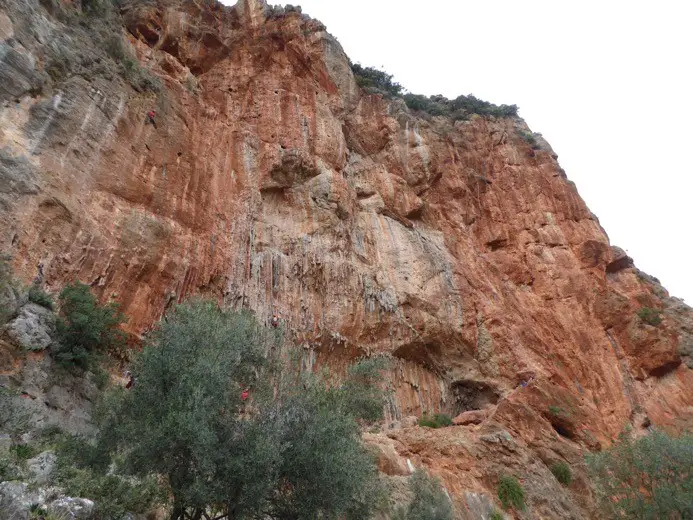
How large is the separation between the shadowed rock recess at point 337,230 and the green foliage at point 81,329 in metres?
0.94

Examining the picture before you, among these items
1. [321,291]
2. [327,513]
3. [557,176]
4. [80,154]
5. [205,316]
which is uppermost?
[557,176]

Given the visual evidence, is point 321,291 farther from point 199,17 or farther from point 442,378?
point 199,17

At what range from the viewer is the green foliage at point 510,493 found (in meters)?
17.1

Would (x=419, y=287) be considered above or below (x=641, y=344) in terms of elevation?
above

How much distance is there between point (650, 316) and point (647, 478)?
18.2 m

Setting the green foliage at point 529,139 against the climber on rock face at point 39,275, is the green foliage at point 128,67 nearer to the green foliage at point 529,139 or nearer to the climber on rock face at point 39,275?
the climber on rock face at point 39,275

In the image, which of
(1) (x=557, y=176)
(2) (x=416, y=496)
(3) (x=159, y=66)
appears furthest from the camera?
(1) (x=557, y=176)

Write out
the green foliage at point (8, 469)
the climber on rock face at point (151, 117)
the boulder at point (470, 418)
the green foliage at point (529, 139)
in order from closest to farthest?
the green foliage at point (8, 469) → the climber on rock face at point (151, 117) → the boulder at point (470, 418) → the green foliage at point (529, 139)

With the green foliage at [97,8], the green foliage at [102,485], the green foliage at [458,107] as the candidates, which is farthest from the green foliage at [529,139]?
the green foliage at [102,485]

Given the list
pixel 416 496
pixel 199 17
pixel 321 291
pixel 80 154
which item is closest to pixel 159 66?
pixel 199 17

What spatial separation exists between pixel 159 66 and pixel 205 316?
17667 mm

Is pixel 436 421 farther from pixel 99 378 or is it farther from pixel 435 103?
pixel 435 103

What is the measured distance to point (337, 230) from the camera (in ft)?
76.0

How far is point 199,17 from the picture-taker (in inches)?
1107
